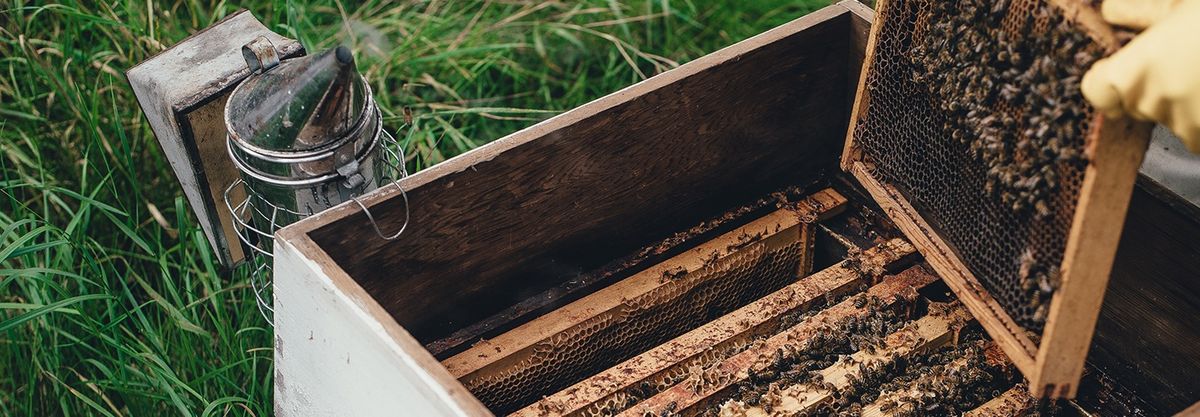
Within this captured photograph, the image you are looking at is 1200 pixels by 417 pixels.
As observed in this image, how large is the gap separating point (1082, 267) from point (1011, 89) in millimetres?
366

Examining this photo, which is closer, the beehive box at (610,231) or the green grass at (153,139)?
the beehive box at (610,231)

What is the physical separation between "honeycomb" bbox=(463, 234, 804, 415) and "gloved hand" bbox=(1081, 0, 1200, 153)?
51.0 inches

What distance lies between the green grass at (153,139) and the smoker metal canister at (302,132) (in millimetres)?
646

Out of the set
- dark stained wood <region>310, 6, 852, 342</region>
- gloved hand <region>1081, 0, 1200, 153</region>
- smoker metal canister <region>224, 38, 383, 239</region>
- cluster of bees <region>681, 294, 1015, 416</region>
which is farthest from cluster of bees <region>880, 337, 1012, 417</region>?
smoker metal canister <region>224, 38, 383, 239</region>

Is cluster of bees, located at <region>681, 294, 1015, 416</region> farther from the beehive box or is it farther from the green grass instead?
the green grass

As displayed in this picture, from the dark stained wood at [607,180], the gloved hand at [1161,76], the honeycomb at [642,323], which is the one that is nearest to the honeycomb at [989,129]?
the gloved hand at [1161,76]

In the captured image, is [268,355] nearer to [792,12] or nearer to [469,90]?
[469,90]

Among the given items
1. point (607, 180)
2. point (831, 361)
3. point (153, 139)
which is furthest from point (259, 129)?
point (831, 361)

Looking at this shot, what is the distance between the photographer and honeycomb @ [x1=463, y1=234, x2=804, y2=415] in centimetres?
273

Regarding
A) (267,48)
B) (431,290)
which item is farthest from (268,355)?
(267,48)

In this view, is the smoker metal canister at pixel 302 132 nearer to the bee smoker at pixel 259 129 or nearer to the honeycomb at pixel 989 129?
the bee smoker at pixel 259 129

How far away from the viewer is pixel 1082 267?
1968 millimetres

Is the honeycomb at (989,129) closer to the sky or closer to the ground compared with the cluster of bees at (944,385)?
closer to the sky

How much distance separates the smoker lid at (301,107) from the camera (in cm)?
230
